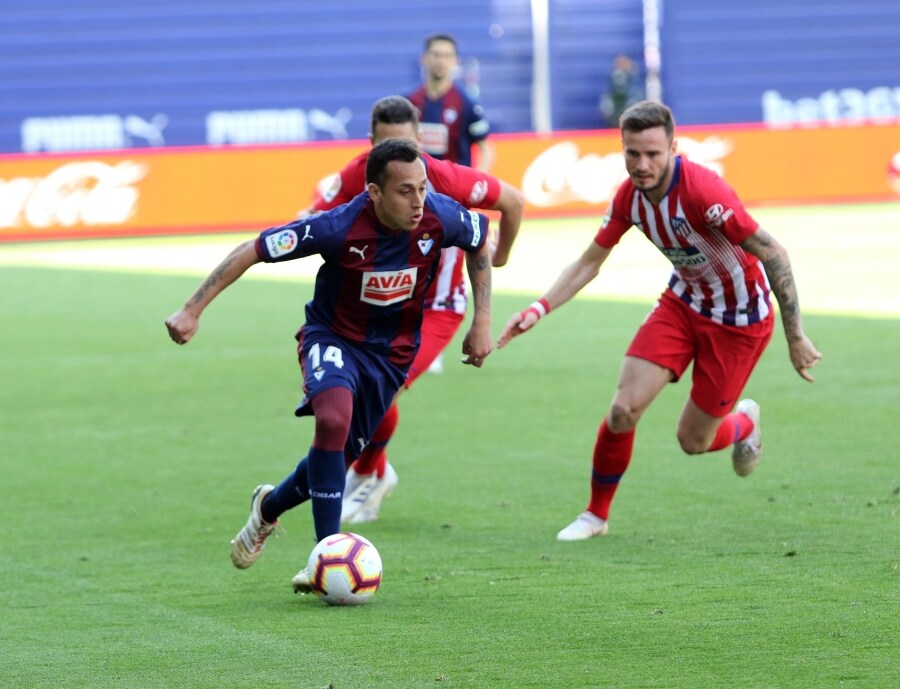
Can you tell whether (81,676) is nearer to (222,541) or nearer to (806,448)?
(222,541)

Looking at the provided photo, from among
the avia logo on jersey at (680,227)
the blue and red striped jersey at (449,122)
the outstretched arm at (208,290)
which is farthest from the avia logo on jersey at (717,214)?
the blue and red striped jersey at (449,122)

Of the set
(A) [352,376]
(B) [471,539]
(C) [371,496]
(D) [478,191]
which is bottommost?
(C) [371,496]

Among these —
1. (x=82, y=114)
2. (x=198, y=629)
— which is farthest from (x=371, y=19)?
(x=198, y=629)

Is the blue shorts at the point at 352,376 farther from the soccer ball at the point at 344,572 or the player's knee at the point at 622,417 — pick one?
the player's knee at the point at 622,417

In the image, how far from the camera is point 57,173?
78.3 ft

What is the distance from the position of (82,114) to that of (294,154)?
22.6 ft

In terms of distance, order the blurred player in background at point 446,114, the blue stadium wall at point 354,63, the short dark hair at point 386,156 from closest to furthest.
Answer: the short dark hair at point 386,156 → the blurred player in background at point 446,114 → the blue stadium wall at point 354,63

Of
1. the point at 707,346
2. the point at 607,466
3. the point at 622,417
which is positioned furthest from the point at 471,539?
the point at 707,346

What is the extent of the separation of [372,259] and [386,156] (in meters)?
0.41

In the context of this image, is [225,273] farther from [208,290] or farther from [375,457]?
[375,457]

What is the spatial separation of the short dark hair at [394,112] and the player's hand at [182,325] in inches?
76.6

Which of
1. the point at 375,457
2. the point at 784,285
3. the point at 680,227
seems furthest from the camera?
the point at 375,457

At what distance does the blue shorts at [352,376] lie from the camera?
5.73 metres

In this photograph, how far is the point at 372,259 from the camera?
5762mm
